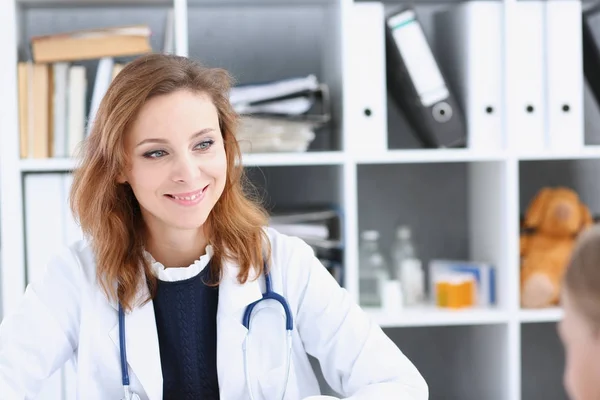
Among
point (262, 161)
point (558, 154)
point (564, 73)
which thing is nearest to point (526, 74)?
point (564, 73)

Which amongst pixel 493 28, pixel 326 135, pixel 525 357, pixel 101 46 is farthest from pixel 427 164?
pixel 101 46

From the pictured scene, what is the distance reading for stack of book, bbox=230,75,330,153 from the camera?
6.94 ft

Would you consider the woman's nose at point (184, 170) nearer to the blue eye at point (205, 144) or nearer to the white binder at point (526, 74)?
the blue eye at point (205, 144)

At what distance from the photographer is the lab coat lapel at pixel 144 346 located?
4.84 ft

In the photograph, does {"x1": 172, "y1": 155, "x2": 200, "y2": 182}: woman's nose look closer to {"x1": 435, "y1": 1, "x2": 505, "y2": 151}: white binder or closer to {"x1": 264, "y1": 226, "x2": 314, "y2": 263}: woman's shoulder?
{"x1": 264, "y1": 226, "x2": 314, "y2": 263}: woman's shoulder

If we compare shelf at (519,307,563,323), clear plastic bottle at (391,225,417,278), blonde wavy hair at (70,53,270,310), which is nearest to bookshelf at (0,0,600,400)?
shelf at (519,307,563,323)

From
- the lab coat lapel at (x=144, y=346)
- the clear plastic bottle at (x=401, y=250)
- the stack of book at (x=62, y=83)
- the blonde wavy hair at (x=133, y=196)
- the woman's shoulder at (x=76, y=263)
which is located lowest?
the lab coat lapel at (x=144, y=346)

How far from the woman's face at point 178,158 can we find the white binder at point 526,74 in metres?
0.94

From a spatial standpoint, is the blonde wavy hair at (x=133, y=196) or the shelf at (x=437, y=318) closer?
the blonde wavy hair at (x=133, y=196)

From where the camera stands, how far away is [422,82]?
7.04 ft

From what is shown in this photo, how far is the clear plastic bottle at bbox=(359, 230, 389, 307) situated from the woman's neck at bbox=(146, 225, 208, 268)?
750 millimetres

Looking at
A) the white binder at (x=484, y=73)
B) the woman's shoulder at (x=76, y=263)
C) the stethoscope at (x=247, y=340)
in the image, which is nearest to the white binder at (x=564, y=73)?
the white binder at (x=484, y=73)

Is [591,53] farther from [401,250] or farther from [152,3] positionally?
[152,3]

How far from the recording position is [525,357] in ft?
8.41
